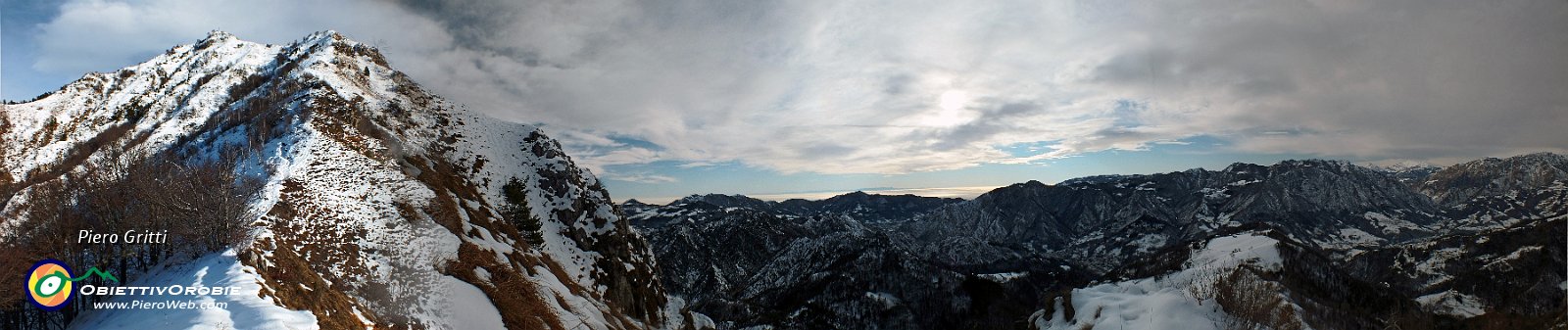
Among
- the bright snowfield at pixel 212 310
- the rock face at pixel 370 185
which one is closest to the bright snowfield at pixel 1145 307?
the rock face at pixel 370 185

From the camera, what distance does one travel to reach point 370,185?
38969 millimetres

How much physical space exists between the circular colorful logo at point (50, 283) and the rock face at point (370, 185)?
18.0 ft

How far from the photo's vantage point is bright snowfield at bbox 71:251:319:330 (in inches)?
646

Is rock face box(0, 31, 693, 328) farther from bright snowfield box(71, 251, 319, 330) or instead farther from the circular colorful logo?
the circular colorful logo

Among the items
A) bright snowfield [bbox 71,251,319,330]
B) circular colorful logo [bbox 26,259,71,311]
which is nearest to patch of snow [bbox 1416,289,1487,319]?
bright snowfield [bbox 71,251,319,330]

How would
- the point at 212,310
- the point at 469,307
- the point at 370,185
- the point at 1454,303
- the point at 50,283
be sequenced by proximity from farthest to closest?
the point at 1454,303 < the point at 370,185 < the point at 469,307 < the point at 50,283 < the point at 212,310

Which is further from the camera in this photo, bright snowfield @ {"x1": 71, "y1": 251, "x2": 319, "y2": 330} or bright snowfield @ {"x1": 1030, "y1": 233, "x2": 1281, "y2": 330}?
bright snowfield @ {"x1": 1030, "y1": 233, "x2": 1281, "y2": 330}

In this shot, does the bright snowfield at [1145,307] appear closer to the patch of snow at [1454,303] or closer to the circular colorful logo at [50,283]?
the circular colorful logo at [50,283]

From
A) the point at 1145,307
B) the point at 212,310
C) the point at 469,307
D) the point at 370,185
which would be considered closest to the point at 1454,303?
the point at 1145,307

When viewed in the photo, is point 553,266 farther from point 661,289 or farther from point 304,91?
point 304,91

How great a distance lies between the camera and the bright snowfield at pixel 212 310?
53.8ft

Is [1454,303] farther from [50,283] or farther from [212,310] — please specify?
[50,283]

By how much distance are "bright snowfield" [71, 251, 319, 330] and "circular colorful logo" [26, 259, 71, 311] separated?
3.74 ft

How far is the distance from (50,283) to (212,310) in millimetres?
12129
